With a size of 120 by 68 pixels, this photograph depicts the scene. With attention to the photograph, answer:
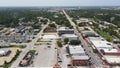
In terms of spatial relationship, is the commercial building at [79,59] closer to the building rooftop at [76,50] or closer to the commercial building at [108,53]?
the building rooftop at [76,50]

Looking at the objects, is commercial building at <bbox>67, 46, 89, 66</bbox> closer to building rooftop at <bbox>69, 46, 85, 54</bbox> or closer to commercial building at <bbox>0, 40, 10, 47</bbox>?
building rooftop at <bbox>69, 46, 85, 54</bbox>

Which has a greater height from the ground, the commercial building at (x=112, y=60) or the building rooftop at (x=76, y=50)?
the building rooftop at (x=76, y=50)

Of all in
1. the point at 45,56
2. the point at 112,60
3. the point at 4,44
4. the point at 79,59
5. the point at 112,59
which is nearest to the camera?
the point at 79,59

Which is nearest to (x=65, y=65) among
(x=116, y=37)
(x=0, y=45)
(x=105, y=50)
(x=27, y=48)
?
(x=105, y=50)

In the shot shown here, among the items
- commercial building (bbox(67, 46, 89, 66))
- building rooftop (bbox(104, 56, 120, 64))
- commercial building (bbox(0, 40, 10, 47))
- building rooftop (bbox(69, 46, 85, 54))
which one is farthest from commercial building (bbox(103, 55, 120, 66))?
commercial building (bbox(0, 40, 10, 47))

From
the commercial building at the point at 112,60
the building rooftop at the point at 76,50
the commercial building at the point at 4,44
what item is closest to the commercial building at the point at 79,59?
the building rooftop at the point at 76,50

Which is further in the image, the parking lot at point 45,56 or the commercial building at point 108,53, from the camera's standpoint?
the parking lot at point 45,56

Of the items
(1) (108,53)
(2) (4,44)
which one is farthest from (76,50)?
(2) (4,44)

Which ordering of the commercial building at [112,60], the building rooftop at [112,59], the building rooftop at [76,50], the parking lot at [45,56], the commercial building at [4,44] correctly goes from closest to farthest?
1. the commercial building at [112,60]
2. the building rooftop at [112,59]
3. the parking lot at [45,56]
4. the building rooftop at [76,50]
5. the commercial building at [4,44]

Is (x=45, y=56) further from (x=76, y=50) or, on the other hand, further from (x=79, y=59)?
(x=79, y=59)
